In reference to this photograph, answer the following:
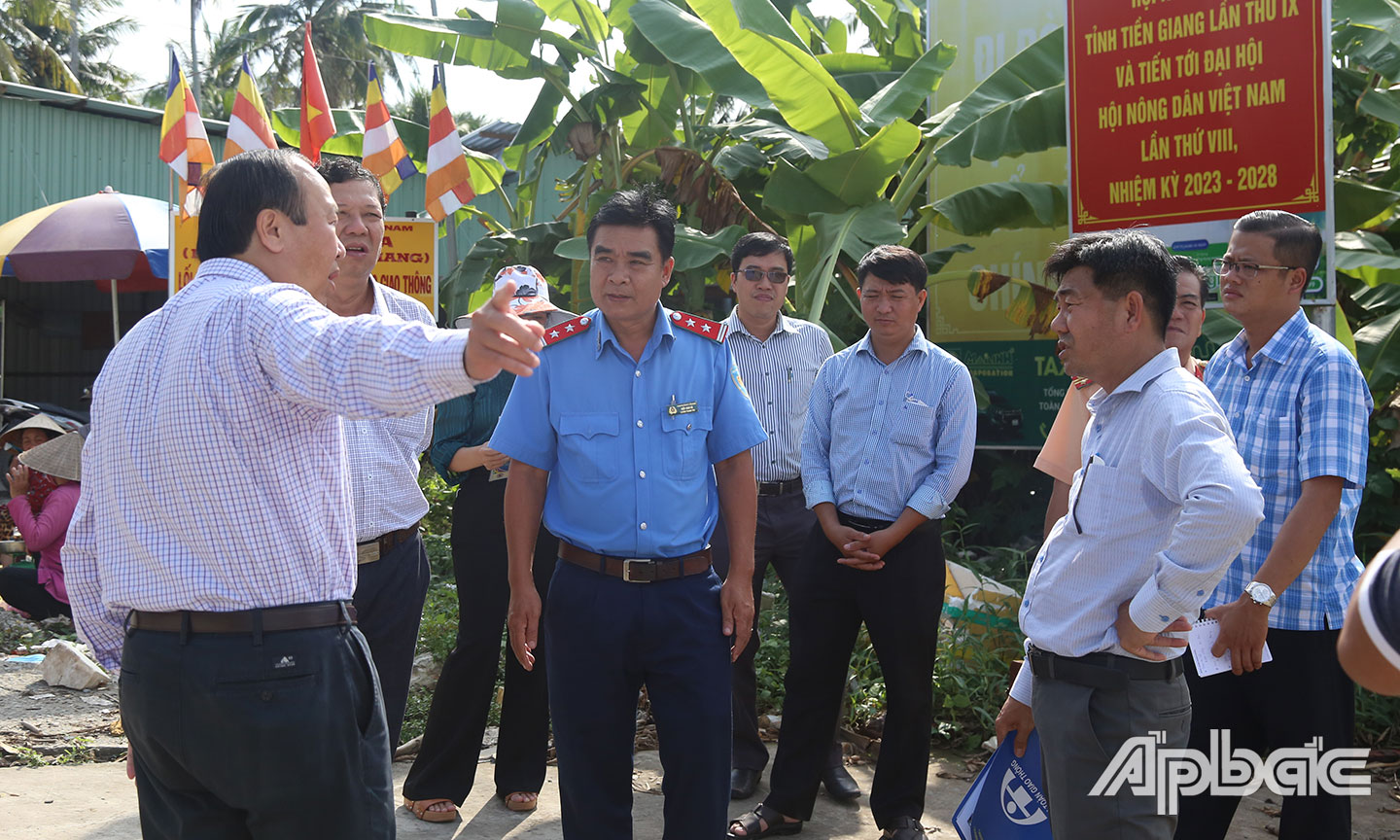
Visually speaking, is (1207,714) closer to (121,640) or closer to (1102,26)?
(121,640)

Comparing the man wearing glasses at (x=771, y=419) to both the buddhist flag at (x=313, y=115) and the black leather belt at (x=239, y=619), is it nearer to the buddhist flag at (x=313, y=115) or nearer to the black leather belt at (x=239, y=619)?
the black leather belt at (x=239, y=619)

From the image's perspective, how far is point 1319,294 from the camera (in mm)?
4785

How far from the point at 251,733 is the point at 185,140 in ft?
22.2

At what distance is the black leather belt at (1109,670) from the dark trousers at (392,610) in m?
1.89

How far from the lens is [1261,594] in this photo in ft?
9.04

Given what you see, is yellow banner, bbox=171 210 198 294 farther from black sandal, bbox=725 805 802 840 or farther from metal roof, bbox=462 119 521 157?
metal roof, bbox=462 119 521 157

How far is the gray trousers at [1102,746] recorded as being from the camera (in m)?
2.36

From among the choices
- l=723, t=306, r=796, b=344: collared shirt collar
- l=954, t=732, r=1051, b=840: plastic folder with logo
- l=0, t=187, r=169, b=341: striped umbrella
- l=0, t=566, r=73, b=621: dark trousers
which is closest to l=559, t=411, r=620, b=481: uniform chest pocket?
l=954, t=732, r=1051, b=840: plastic folder with logo

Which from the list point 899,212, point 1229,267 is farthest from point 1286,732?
point 899,212

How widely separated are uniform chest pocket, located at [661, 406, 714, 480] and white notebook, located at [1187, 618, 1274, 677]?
4.44ft

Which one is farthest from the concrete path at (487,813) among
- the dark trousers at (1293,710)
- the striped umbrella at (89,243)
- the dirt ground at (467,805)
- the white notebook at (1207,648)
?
the striped umbrella at (89,243)

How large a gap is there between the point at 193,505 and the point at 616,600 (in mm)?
1301

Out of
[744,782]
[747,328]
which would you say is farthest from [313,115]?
[744,782]

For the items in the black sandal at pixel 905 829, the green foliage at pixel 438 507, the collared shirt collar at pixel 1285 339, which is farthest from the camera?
the green foliage at pixel 438 507
